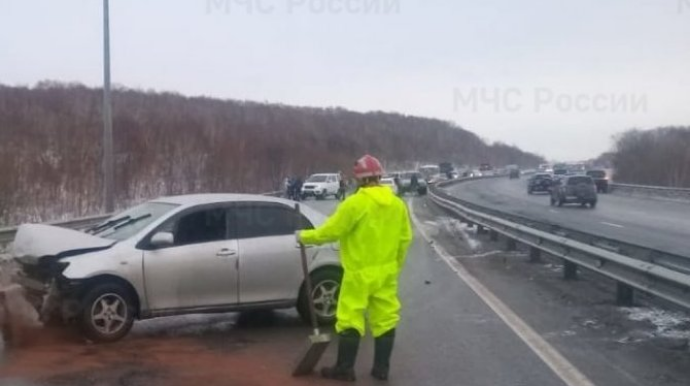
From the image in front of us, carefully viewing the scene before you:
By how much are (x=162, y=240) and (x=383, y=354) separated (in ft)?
9.22

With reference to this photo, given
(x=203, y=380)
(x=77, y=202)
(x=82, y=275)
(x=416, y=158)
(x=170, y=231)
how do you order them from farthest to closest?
(x=416, y=158) < (x=77, y=202) < (x=170, y=231) < (x=82, y=275) < (x=203, y=380)

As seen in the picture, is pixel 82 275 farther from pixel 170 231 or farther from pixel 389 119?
pixel 389 119

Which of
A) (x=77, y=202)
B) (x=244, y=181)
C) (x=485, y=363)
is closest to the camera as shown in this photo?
(x=485, y=363)

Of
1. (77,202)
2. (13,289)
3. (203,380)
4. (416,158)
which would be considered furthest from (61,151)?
(416,158)

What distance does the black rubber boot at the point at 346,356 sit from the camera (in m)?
6.89

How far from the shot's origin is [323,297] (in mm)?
9477

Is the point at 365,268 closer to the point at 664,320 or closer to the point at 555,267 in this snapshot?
the point at 664,320

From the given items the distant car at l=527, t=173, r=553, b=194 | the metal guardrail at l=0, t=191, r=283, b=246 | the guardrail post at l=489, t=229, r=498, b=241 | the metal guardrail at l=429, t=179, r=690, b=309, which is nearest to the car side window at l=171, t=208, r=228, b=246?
the metal guardrail at l=429, t=179, r=690, b=309

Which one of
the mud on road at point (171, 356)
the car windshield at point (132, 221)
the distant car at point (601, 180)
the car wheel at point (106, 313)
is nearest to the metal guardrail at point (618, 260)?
the mud on road at point (171, 356)

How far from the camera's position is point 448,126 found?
166 meters

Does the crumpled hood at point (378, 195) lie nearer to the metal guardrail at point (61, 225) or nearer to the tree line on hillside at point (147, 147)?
the metal guardrail at point (61, 225)

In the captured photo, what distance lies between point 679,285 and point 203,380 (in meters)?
4.54

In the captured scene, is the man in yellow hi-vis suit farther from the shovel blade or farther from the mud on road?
the mud on road

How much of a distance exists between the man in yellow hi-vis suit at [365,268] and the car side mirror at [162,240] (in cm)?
213
